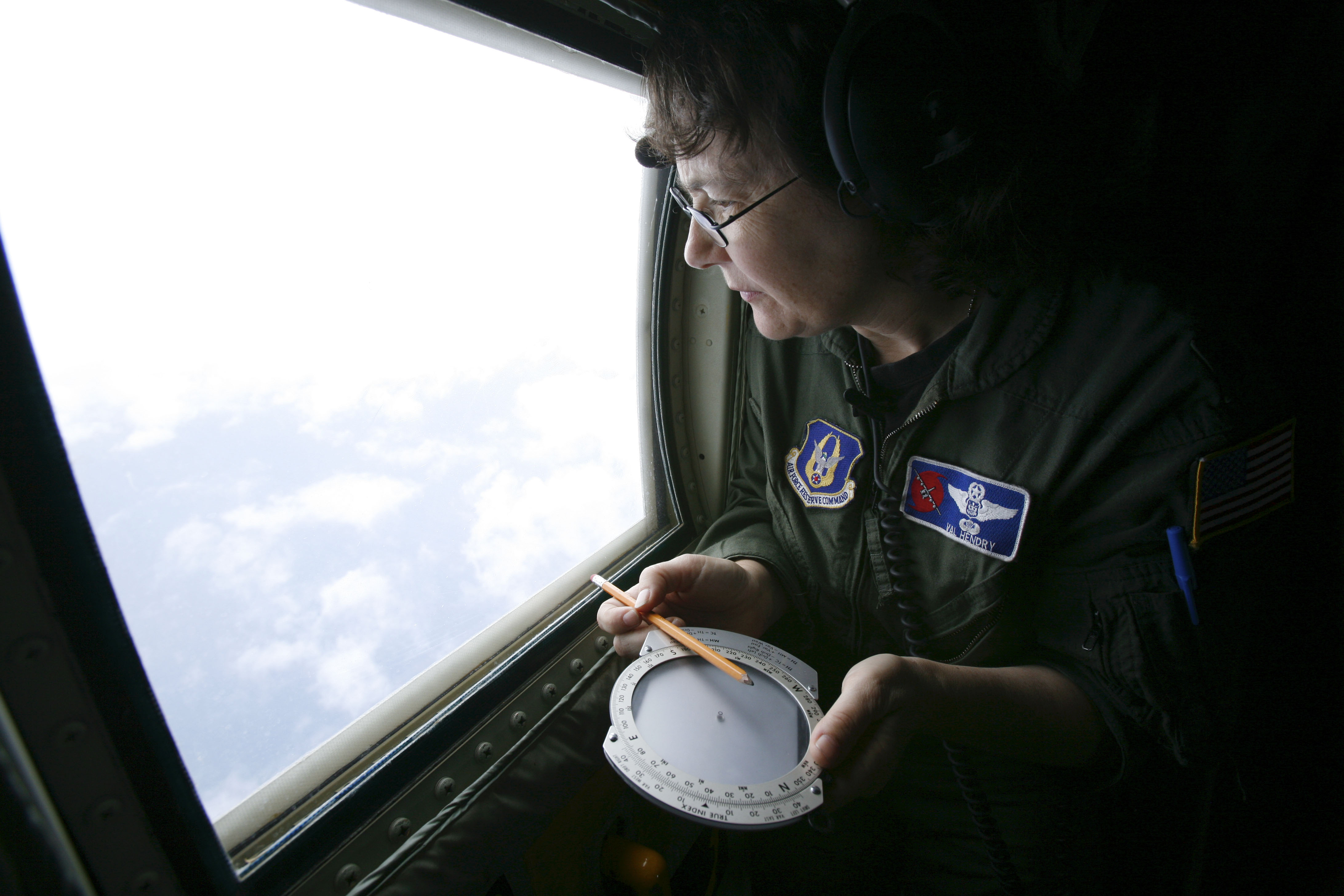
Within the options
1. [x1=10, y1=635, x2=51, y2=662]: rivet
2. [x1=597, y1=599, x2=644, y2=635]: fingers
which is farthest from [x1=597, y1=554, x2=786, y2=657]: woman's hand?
[x1=10, y1=635, x2=51, y2=662]: rivet

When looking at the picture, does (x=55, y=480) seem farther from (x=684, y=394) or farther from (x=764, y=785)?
(x=684, y=394)

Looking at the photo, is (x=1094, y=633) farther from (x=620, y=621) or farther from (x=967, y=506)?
(x=620, y=621)

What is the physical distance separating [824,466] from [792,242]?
481 mm

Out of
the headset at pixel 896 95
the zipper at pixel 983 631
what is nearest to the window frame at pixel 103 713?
the headset at pixel 896 95

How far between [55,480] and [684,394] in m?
1.27

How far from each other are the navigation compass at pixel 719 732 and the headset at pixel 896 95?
0.71 m

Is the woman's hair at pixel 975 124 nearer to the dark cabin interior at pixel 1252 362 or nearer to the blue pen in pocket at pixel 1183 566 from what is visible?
the dark cabin interior at pixel 1252 362

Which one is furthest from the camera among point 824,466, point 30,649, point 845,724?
point 824,466

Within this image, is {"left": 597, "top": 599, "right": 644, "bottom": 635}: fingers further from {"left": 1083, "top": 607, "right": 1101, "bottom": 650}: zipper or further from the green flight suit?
{"left": 1083, "top": 607, "right": 1101, "bottom": 650}: zipper

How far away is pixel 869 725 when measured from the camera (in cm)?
70

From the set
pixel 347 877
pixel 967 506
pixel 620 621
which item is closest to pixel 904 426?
pixel 967 506

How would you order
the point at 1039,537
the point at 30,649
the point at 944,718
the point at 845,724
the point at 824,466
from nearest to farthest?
the point at 30,649 < the point at 845,724 < the point at 944,718 < the point at 1039,537 < the point at 824,466

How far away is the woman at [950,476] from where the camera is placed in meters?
0.77

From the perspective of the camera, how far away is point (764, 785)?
64 centimetres
